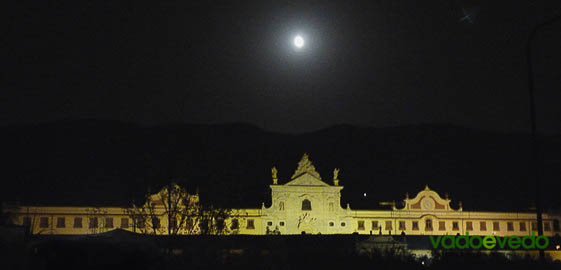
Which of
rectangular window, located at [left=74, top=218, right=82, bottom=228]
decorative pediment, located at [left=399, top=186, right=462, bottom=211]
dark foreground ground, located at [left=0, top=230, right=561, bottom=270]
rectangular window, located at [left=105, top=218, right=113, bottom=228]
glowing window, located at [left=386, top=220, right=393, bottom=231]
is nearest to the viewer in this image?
dark foreground ground, located at [left=0, top=230, right=561, bottom=270]

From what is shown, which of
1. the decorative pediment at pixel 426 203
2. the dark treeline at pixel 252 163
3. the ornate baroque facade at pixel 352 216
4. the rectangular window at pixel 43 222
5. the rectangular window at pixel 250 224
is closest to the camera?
the dark treeline at pixel 252 163

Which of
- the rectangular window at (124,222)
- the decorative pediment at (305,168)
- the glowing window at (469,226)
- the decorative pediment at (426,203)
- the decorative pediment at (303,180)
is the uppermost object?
the decorative pediment at (305,168)

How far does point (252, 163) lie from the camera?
14012 centimetres

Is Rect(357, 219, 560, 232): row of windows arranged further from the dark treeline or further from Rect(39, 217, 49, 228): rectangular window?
Rect(39, 217, 49, 228): rectangular window

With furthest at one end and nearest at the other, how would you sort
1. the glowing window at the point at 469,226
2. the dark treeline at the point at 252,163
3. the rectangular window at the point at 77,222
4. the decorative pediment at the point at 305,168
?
the decorative pediment at the point at 305,168
the glowing window at the point at 469,226
the rectangular window at the point at 77,222
the dark treeline at the point at 252,163

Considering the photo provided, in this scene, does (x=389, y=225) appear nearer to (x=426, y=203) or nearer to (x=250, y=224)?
(x=426, y=203)

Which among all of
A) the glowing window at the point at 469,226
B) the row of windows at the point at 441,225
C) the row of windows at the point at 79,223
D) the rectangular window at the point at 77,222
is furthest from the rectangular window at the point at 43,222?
the glowing window at the point at 469,226

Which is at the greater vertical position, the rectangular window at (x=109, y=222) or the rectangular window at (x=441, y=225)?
the rectangular window at (x=109, y=222)

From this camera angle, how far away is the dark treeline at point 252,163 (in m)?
62.5

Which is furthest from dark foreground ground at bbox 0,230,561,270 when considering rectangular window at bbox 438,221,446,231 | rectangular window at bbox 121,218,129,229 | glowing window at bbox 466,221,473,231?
glowing window at bbox 466,221,473,231

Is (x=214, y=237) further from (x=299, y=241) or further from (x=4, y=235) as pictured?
(x=4, y=235)

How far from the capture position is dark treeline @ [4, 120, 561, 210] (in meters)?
62.5

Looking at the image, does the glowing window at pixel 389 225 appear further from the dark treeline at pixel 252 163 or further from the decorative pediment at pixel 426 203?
the dark treeline at pixel 252 163

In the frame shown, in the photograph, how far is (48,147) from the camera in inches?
6132
